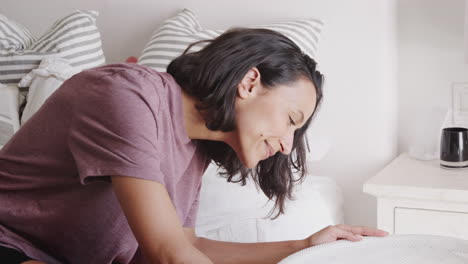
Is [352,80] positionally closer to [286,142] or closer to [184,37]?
[184,37]

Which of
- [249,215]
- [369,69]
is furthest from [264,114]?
[369,69]

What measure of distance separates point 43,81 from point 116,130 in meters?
1.00

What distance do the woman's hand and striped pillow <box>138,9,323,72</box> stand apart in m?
0.84

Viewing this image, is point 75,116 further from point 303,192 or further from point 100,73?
point 303,192

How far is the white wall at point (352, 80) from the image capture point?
1.90 meters

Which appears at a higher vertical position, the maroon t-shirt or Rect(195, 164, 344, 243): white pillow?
the maroon t-shirt

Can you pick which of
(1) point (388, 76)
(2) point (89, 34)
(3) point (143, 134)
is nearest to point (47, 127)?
(3) point (143, 134)

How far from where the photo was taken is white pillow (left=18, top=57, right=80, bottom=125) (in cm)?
179

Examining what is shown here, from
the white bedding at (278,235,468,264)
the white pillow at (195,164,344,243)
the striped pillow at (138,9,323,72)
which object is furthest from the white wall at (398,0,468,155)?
the white bedding at (278,235,468,264)

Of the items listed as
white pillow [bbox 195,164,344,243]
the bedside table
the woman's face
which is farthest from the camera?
the bedside table

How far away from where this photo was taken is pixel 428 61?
2.00 meters

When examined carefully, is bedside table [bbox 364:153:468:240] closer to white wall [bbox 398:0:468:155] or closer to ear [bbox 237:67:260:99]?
white wall [bbox 398:0:468:155]

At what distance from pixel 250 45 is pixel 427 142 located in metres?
1.06

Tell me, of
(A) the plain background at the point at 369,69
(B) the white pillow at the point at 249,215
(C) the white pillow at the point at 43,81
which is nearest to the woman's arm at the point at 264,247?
(B) the white pillow at the point at 249,215
